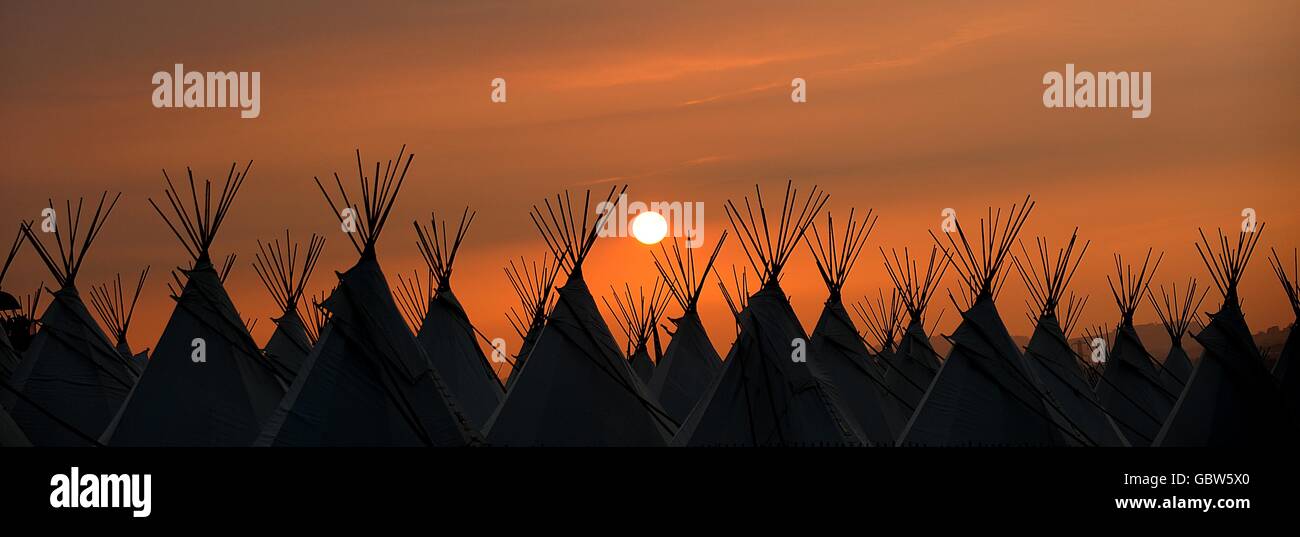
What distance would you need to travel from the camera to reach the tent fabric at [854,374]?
2652 centimetres

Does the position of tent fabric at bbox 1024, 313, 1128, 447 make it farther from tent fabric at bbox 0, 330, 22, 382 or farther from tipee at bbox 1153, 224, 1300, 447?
Answer: tent fabric at bbox 0, 330, 22, 382

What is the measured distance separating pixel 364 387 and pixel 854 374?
12530 mm

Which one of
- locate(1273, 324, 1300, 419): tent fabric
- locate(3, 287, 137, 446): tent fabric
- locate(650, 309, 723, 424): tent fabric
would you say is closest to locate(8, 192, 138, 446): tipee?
A: locate(3, 287, 137, 446): tent fabric

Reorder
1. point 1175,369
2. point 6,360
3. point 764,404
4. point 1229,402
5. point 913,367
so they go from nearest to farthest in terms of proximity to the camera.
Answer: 1. point 764,404
2. point 1229,402
3. point 6,360
4. point 913,367
5. point 1175,369

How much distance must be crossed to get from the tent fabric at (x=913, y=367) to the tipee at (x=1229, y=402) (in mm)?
8680

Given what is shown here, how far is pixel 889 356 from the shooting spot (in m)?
33.1

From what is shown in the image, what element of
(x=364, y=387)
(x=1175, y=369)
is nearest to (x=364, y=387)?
(x=364, y=387)

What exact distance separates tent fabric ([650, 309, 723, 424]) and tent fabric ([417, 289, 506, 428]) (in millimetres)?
3171

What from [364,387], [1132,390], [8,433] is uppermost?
[364,387]

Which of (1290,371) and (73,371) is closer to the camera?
(1290,371)

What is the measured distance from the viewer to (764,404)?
64.6 ft

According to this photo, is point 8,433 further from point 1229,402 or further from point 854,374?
point 854,374

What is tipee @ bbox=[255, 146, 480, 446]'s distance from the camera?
657 inches
